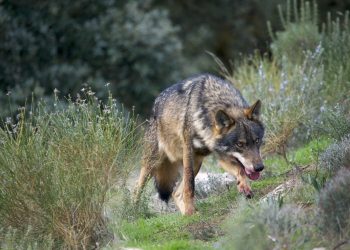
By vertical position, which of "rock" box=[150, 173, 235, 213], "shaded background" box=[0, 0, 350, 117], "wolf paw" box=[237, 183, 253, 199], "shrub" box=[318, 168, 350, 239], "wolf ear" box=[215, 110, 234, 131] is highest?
"shrub" box=[318, 168, 350, 239]

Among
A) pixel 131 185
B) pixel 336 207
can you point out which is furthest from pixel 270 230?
pixel 131 185

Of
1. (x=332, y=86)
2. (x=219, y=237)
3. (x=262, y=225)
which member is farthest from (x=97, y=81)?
(x=262, y=225)

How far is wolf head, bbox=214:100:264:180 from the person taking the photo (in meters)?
9.19

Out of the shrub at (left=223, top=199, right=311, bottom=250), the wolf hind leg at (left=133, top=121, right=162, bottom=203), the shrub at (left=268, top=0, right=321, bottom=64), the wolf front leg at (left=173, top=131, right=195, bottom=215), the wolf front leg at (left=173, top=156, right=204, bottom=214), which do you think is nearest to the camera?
the shrub at (left=223, top=199, right=311, bottom=250)

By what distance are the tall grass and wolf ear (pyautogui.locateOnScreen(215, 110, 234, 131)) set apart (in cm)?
133

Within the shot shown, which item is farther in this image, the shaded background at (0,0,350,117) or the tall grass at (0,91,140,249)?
the shaded background at (0,0,350,117)

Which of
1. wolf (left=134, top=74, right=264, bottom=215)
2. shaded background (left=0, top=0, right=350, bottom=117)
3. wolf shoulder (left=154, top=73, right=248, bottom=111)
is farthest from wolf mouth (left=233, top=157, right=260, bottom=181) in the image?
shaded background (left=0, top=0, right=350, bottom=117)

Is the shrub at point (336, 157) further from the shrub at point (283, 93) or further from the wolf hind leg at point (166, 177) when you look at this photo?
the shrub at point (283, 93)

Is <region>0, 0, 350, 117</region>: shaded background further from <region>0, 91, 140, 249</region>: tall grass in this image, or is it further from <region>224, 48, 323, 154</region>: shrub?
<region>0, 91, 140, 249</region>: tall grass

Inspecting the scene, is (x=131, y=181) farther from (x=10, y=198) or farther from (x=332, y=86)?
(x=332, y=86)

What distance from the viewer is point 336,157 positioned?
28.4 feet

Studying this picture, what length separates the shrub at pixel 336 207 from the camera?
6.94 meters

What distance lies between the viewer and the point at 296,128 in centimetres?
1238

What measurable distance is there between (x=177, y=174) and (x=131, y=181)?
1.84 feet
